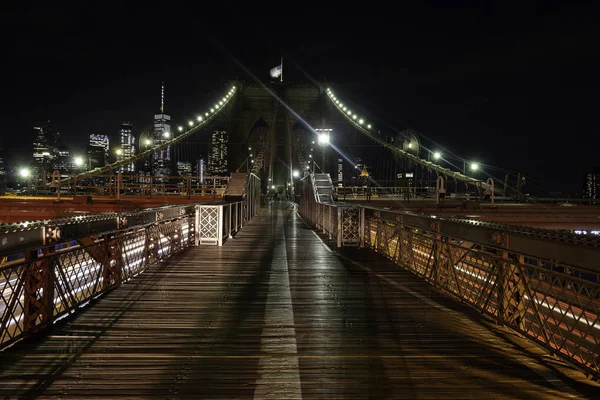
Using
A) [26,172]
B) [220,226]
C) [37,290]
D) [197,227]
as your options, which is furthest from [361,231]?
[26,172]

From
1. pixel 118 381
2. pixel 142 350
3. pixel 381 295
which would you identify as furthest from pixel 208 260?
pixel 118 381

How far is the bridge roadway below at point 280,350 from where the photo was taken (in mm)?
3668

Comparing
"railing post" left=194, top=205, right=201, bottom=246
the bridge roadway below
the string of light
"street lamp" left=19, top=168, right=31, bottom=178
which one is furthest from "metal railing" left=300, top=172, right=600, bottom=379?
Answer: the string of light

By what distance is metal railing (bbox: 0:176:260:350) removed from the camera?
4.45 meters

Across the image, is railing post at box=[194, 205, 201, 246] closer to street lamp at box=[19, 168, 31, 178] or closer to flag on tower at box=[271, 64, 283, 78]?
street lamp at box=[19, 168, 31, 178]

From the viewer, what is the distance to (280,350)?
14.7 ft

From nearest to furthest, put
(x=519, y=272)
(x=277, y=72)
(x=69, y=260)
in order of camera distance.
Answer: (x=519, y=272), (x=69, y=260), (x=277, y=72)

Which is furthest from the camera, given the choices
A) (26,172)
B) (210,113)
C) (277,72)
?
(277,72)

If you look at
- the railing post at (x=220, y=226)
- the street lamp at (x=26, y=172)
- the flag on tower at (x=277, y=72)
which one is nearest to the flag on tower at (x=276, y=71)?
the flag on tower at (x=277, y=72)

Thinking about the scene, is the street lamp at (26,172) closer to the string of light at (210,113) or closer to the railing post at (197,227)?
the string of light at (210,113)

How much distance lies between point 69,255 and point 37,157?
114979 millimetres

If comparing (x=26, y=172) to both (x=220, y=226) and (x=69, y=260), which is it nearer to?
(x=220, y=226)

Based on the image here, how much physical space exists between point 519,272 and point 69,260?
5135mm

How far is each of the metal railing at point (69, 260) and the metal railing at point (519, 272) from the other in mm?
4901
